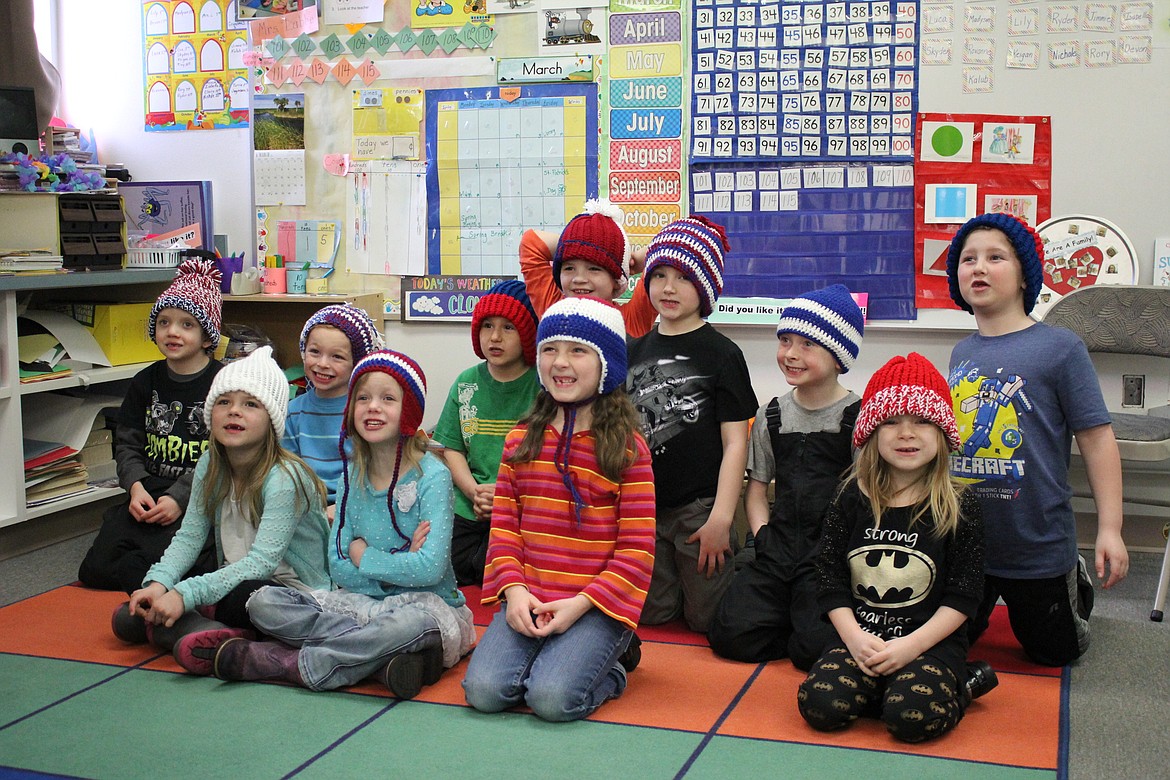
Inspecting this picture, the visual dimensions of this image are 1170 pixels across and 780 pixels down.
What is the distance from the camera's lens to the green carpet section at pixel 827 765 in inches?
72.1

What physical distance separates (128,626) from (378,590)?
1.99 feet

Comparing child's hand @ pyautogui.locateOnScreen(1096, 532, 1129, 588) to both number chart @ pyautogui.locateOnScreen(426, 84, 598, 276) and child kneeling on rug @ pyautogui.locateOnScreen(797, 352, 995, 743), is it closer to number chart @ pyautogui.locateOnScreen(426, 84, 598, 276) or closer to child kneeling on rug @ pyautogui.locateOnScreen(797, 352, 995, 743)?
child kneeling on rug @ pyautogui.locateOnScreen(797, 352, 995, 743)

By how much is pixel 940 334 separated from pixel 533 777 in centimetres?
224

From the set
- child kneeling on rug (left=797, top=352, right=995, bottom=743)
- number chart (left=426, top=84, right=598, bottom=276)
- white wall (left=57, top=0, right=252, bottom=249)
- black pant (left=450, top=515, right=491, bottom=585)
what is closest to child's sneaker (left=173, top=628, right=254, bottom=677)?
black pant (left=450, top=515, right=491, bottom=585)

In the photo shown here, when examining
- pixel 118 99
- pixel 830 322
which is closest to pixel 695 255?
pixel 830 322

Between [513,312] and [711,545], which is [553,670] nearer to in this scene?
[711,545]

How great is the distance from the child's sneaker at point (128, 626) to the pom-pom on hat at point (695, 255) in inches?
56.5

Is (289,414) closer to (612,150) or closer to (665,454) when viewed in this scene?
(665,454)

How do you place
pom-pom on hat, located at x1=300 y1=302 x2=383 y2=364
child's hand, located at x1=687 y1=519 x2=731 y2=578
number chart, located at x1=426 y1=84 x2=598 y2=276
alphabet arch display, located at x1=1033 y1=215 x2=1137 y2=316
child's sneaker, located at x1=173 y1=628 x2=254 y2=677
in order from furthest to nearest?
number chart, located at x1=426 y1=84 x2=598 y2=276
alphabet arch display, located at x1=1033 y1=215 x2=1137 y2=316
pom-pom on hat, located at x1=300 y1=302 x2=383 y2=364
child's hand, located at x1=687 y1=519 x2=731 y2=578
child's sneaker, located at x1=173 y1=628 x2=254 y2=677

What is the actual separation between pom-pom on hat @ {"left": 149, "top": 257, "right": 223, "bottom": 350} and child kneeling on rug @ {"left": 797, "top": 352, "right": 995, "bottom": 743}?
1827mm

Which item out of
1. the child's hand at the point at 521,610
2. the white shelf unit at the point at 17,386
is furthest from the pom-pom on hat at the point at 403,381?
the white shelf unit at the point at 17,386

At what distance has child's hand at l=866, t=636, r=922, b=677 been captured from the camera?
203 centimetres

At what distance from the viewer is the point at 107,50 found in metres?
4.55

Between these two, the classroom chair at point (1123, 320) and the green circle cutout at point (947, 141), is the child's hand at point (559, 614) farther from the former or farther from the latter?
the green circle cutout at point (947, 141)
